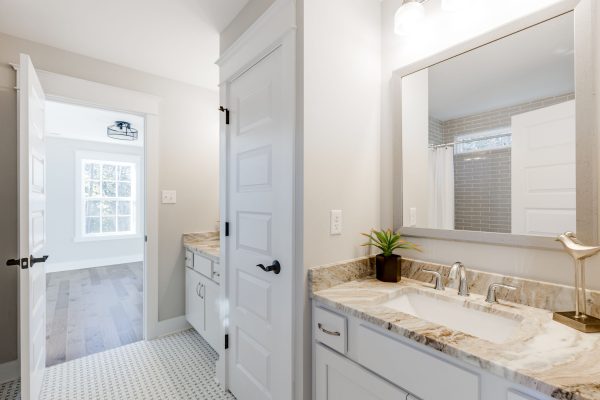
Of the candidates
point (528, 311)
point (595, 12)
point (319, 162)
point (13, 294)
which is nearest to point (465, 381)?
point (528, 311)

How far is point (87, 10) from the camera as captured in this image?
5.89 ft

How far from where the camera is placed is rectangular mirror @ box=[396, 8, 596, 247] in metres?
1.09

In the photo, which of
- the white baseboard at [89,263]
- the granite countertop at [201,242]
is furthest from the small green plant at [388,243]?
the white baseboard at [89,263]

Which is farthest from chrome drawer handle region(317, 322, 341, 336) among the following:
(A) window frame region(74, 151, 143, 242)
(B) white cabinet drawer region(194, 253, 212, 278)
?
(A) window frame region(74, 151, 143, 242)

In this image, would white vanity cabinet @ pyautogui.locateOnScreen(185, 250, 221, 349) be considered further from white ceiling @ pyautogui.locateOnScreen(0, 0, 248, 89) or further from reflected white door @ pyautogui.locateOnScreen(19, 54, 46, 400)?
white ceiling @ pyautogui.locateOnScreen(0, 0, 248, 89)

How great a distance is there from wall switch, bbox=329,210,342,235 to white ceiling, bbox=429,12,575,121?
715mm

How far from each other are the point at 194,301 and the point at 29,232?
1.38 metres

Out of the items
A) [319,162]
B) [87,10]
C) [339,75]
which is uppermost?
[87,10]

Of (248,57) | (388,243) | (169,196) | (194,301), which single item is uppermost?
(248,57)

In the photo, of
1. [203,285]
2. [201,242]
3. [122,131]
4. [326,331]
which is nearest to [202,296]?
[203,285]

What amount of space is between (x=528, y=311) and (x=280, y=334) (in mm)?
1029

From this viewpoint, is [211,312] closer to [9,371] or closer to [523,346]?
[9,371]

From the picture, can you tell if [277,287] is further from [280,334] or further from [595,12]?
[595,12]

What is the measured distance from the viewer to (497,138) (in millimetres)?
1249
